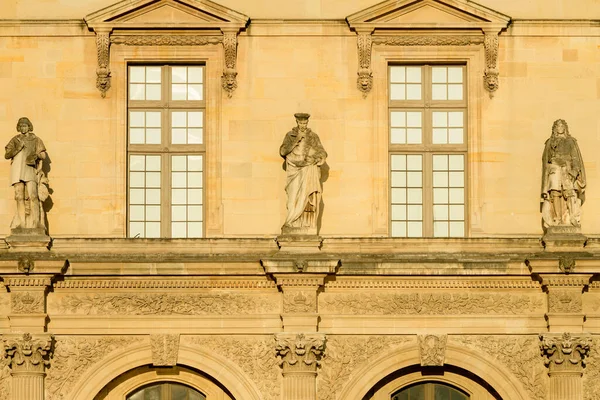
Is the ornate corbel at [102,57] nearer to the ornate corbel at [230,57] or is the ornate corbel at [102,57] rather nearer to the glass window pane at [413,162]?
the ornate corbel at [230,57]

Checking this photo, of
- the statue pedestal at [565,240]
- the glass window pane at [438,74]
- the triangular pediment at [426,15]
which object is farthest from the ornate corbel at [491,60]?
the statue pedestal at [565,240]

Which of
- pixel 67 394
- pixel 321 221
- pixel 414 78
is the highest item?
pixel 414 78

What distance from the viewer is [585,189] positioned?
2933cm

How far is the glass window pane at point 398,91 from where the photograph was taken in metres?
29.9

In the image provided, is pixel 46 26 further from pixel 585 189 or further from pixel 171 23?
pixel 585 189

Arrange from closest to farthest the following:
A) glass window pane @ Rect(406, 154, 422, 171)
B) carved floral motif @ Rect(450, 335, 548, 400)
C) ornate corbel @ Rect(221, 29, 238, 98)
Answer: carved floral motif @ Rect(450, 335, 548, 400) → ornate corbel @ Rect(221, 29, 238, 98) → glass window pane @ Rect(406, 154, 422, 171)

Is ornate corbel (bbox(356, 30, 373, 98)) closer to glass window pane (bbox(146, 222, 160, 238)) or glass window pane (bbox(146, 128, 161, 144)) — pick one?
glass window pane (bbox(146, 128, 161, 144))

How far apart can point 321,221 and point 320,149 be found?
121 centimetres

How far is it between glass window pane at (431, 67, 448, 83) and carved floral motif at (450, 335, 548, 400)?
13.2 feet

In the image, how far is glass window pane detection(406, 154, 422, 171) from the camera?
29.8m

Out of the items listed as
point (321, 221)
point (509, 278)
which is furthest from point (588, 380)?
point (321, 221)

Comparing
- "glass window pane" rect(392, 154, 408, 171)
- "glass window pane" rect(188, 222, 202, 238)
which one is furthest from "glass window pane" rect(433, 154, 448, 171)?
"glass window pane" rect(188, 222, 202, 238)

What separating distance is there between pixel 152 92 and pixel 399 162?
3910 millimetres

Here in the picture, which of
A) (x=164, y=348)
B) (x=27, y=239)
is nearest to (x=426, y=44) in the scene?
(x=164, y=348)
